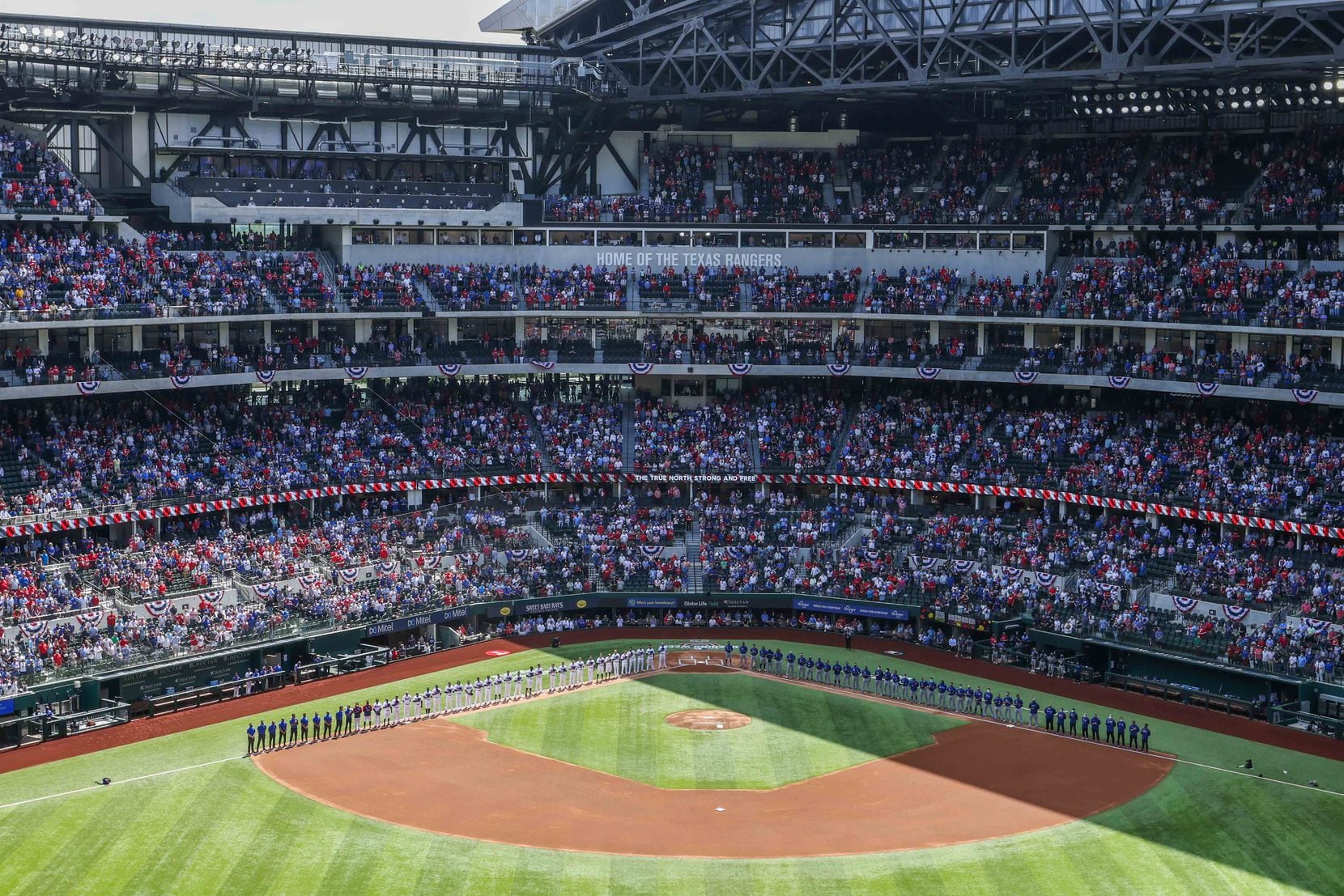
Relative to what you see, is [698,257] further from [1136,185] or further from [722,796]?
[722,796]

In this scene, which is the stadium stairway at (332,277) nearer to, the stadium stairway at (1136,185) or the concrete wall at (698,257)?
the concrete wall at (698,257)

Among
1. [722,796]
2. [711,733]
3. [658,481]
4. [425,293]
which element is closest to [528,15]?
[425,293]

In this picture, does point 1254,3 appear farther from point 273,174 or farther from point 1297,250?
point 273,174

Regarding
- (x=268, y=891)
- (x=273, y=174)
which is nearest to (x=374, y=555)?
(x=273, y=174)

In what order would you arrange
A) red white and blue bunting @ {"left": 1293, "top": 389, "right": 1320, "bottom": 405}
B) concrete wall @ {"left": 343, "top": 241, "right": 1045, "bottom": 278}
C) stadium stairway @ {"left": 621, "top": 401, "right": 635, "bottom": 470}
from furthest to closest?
concrete wall @ {"left": 343, "top": 241, "right": 1045, "bottom": 278} < stadium stairway @ {"left": 621, "top": 401, "right": 635, "bottom": 470} < red white and blue bunting @ {"left": 1293, "top": 389, "right": 1320, "bottom": 405}

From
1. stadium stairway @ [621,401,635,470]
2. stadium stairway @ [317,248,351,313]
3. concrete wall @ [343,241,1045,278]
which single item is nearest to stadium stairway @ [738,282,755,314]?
concrete wall @ [343,241,1045,278]

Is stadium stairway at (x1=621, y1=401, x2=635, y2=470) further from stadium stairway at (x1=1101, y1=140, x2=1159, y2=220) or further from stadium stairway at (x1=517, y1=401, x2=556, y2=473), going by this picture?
stadium stairway at (x1=1101, y1=140, x2=1159, y2=220)
